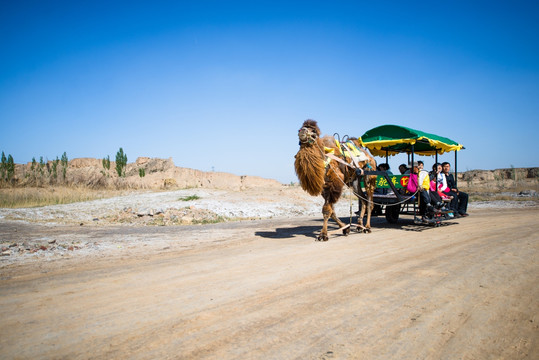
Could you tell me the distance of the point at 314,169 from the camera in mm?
7414

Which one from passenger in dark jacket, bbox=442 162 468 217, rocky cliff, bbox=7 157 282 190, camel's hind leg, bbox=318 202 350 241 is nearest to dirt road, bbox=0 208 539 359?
camel's hind leg, bbox=318 202 350 241

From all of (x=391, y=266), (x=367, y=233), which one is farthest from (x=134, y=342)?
(x=367, y=233)

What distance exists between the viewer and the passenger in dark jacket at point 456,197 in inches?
427

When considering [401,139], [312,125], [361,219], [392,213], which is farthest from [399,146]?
[312,125]

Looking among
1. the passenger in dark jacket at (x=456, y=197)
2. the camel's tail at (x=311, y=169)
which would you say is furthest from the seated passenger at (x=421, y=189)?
the camel's tail at (x=311, y=169)

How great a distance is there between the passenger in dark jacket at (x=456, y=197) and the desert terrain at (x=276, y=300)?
3645 mm

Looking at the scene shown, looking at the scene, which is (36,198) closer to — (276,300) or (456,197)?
(276,300)

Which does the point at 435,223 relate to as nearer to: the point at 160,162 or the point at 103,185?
the point at 103,185

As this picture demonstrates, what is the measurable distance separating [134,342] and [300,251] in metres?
3.98

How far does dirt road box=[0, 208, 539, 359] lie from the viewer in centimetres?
264

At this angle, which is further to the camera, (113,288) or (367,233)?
(367,233)

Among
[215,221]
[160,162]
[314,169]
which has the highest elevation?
[160,162]

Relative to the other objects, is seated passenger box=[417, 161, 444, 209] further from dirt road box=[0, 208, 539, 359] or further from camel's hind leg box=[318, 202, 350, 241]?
dirt road box=[0, 208, 539, 359]

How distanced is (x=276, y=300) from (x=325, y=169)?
4784 mm
